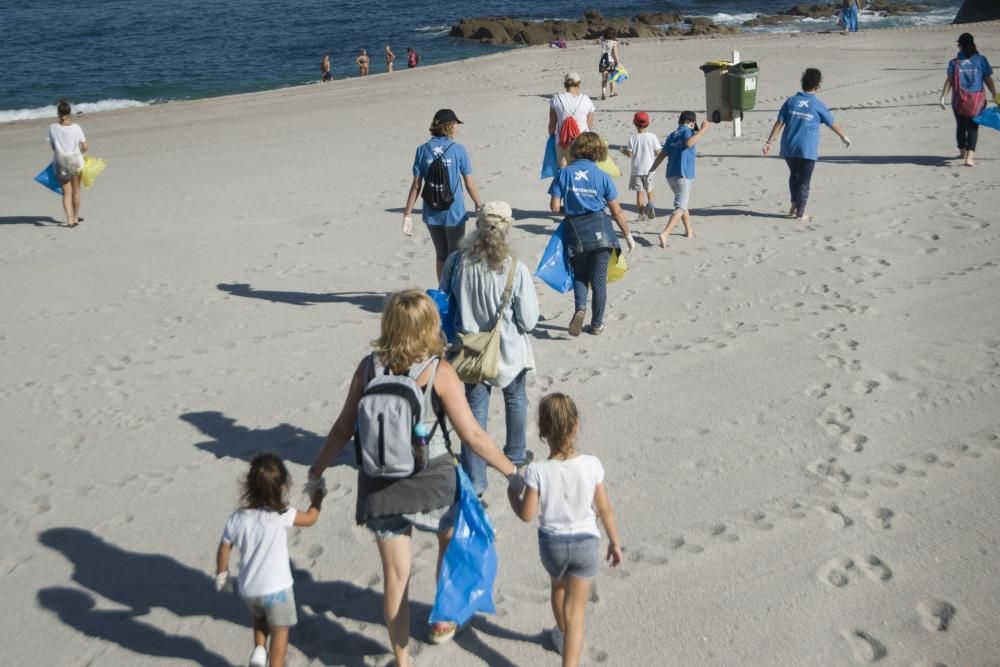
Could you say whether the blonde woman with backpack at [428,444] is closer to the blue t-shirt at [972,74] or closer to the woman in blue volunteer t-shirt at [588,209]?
the woman in blue volunteer t-shirt at [588,209]

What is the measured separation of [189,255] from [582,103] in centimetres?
474

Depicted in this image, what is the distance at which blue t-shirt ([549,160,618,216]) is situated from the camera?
7516 mm

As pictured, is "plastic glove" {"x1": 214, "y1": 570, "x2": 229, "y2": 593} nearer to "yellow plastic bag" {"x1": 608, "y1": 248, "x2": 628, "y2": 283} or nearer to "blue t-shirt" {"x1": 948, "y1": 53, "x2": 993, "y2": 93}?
"yellow plastic bag" {"x1": 608, "y1": 248, "x2": 628, "y2": 283}

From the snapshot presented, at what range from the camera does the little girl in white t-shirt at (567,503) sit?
393 cm

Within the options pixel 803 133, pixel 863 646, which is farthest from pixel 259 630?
pixel 803 133

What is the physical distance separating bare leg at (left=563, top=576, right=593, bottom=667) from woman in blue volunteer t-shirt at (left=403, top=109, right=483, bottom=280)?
159 inches

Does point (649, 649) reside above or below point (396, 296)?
below

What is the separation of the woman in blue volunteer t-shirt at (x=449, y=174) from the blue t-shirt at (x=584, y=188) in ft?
2.30

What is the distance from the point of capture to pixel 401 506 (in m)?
4.02

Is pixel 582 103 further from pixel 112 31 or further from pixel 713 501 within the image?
pixel 112 31

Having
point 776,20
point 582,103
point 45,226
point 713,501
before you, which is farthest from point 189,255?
point 776,20

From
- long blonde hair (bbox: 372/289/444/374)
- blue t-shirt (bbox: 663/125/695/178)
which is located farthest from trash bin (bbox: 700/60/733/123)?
long blonde hair (bbox: 372/289/444/374)

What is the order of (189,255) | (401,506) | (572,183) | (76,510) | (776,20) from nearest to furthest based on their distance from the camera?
(401,506)
(76,510)
(572,183)
(189,255)
(776,20)

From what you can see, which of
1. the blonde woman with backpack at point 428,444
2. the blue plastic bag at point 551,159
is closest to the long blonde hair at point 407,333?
the blonde woman with backpack at point 428,444
